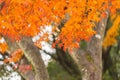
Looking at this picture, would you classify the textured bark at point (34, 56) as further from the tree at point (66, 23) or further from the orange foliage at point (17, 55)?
the orange foliage at point (17, 55)

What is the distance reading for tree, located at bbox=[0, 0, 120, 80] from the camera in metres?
9.75

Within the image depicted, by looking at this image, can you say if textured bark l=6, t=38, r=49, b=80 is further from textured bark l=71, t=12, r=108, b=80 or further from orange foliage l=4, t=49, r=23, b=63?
orange foliage l=4, t=49, r=23, b=63

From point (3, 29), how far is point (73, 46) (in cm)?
245

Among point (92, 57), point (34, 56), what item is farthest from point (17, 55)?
point (92, 57)

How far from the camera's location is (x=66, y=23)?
10.6 metres

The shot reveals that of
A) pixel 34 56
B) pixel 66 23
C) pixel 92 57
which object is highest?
pixel 66 23

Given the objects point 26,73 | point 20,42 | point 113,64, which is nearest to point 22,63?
point 26,73

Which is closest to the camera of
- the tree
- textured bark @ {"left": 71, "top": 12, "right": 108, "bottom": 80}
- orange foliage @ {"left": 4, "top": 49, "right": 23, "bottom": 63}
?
the tree

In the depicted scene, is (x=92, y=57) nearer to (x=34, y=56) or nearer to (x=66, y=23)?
(x=66, y=23)

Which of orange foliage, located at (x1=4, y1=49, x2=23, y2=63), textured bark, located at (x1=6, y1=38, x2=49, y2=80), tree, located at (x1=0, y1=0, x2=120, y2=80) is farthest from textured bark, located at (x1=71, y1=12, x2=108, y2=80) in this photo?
orange foliage, located at (x1=4, y1=49, x2=23, y2=63)

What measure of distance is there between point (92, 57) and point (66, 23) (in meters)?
1.52

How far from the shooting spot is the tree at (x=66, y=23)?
9.75 meters

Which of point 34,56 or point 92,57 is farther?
point 92,57

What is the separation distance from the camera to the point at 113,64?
810 inches
